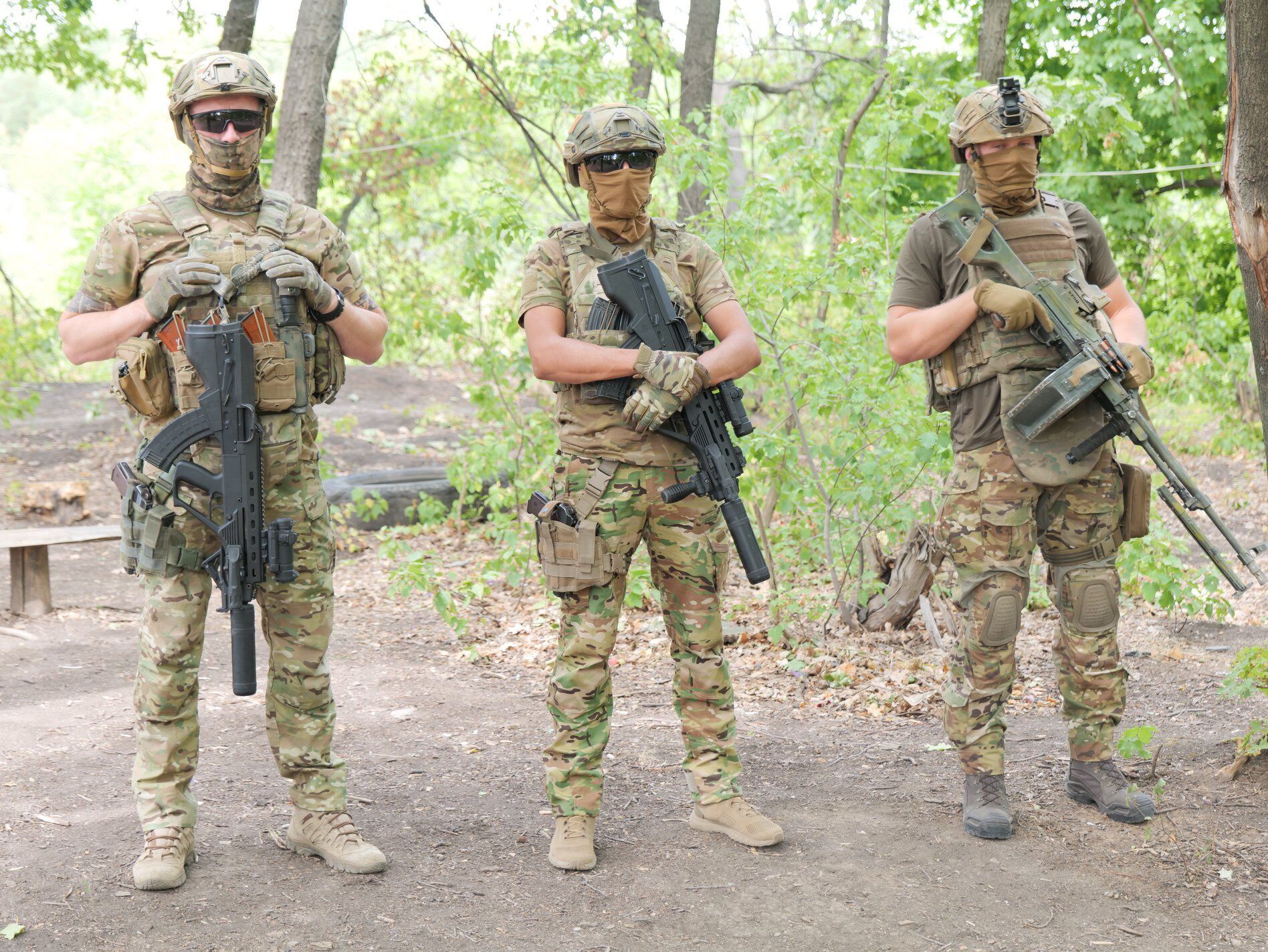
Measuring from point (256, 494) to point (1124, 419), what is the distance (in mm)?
2526

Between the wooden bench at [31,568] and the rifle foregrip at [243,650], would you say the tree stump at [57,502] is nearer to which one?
the wooden bench at [31,568]

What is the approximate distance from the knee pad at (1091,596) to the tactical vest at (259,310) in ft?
7.91

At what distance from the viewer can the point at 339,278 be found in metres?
3.45

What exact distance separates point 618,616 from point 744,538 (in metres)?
0.44

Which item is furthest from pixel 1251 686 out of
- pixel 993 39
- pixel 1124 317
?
pixel 993 39

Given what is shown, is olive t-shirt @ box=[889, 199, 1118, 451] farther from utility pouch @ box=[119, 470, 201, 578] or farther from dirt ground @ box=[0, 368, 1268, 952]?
utility pouch @ box=[119, 470, 201, 578]

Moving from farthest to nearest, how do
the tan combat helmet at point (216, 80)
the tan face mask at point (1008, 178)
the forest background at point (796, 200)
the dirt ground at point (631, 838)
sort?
the forest background at point (796, 200) → the tan face mask at point (1008, 178) → the tan combat helmet at point (216, 80) → the dirt ground at point (631, 838)

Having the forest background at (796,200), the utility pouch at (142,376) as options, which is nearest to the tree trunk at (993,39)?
the forest background at (796,200)

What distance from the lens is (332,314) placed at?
131 inches

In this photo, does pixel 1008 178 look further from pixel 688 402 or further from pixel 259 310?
pixel 259 310

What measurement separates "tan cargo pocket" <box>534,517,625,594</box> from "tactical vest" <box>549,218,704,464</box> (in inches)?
9.4

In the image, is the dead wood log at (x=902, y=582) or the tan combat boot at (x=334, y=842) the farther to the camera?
the dead wood log at (x=902, y=582)

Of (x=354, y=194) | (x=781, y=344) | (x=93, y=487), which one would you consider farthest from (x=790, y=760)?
(x=354, y=194)

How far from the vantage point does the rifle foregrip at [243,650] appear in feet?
10.4
